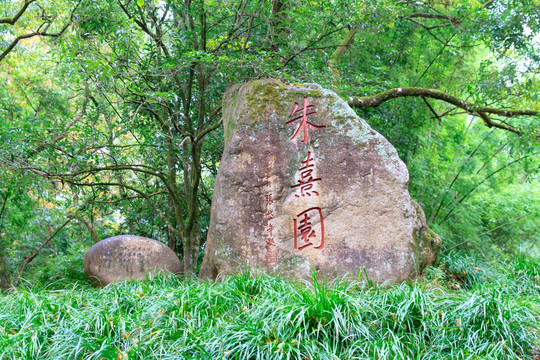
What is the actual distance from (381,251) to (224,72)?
263 centimetres

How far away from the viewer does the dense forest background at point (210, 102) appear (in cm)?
473

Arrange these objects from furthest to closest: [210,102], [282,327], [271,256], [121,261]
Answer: [210,102] → [121,261] → [271,256] → [282,327]

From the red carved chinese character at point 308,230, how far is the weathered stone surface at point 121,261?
5.36 feet

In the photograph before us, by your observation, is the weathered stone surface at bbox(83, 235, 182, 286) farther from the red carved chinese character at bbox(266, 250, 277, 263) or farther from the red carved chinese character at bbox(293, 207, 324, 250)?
the red carved chinese character at bbox(293, 207, 324, 250)

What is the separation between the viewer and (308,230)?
365 centimetres

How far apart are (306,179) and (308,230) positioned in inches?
17.0

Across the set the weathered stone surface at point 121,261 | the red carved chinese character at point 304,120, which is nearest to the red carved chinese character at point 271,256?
the red carved chinese character at point 304,120

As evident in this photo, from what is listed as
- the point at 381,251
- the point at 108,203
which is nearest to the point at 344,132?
the point at 381,251

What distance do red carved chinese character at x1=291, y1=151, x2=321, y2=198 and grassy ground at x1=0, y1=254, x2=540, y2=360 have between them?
935mm

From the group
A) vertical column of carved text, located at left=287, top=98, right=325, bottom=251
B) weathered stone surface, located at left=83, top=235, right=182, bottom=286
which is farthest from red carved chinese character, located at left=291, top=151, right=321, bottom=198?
weathered stone surface, located at left=83, top=235, right=182, bottom=286

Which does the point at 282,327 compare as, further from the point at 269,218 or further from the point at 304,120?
the point at 304,120

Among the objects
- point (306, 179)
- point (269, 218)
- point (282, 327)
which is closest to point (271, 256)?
point (269, 218)

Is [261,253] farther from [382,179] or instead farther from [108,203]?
[108,203]

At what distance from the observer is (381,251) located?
3.53 meters
